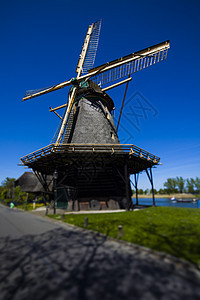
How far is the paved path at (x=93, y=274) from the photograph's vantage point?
323 centimetres

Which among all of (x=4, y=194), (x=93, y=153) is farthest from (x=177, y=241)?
(x=4, y=194)

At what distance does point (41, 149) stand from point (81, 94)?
9.70 meters

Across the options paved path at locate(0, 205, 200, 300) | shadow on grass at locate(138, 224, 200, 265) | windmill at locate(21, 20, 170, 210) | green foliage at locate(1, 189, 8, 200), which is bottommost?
green foliage at locate(1, 189, 8, 200)

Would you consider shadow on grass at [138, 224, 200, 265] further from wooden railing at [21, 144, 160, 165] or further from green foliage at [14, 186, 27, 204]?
green foliage at [14, 186, 27, 204]

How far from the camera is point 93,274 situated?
3.96 m

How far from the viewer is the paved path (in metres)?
3.23

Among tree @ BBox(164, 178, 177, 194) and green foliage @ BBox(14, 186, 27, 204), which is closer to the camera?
green foliage @ BBox(14, 186, 27, 204)

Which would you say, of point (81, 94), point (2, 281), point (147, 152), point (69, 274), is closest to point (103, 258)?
point (69, 274)

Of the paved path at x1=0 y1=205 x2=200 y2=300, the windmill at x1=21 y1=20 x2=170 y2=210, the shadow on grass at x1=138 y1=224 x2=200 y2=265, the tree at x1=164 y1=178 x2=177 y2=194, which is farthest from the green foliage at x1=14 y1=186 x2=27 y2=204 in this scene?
the tree at x1=164 y1=178 x2=177 y2=194

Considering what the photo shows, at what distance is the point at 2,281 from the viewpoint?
147 inches

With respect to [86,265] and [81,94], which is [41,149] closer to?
[81,94]

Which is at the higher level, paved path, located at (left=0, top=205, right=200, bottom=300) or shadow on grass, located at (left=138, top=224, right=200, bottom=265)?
shadow on grass, located at (left=138, top=224, right=200, bottom=265)

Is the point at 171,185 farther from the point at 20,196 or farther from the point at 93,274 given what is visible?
the point at 93,274

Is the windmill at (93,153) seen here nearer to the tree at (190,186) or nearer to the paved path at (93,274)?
the paved path at (93,274)
